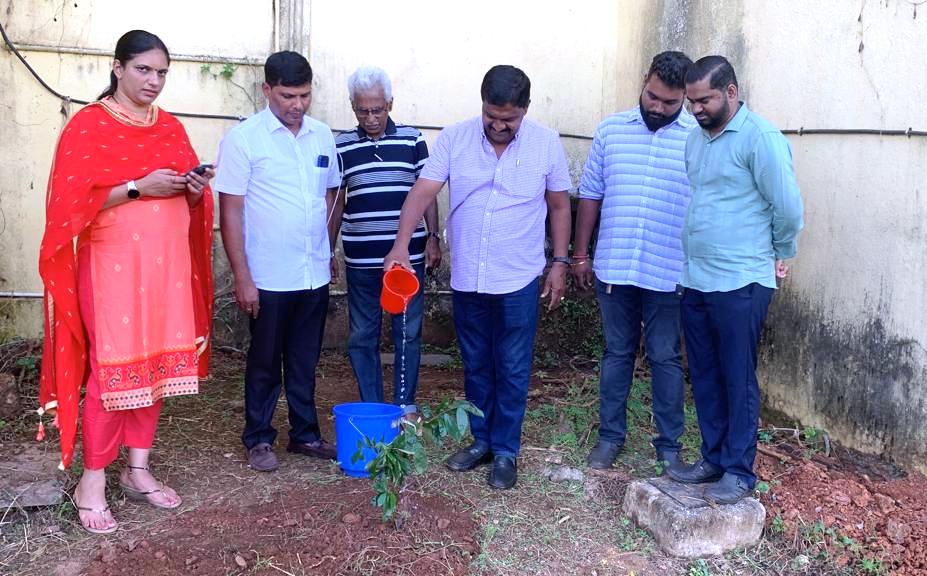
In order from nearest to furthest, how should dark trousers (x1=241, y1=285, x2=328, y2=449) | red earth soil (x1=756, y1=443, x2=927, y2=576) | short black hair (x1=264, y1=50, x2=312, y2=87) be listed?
red earth soil (x1=756, y1=443, x2=927, y2=576)
short black hair (x1=264, y1=50, x2=312, y2=87)
dark trousers (x1=241, y1=285, x2=328, y2=449)

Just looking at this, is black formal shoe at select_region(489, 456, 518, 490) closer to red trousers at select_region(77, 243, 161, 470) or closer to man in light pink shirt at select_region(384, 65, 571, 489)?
man in light pink shirt at select_region(384, 65, 571, 489)

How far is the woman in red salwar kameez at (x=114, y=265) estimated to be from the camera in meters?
3.53

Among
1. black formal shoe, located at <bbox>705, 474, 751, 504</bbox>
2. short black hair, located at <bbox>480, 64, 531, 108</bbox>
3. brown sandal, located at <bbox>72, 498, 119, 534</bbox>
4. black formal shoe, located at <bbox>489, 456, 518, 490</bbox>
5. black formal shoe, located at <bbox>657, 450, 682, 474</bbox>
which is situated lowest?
brown sandal, located at <bbox>72, 498, 119, 534</bbox>

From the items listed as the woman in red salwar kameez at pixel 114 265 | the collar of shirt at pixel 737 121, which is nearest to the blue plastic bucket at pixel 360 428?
the woman in red salwar kameez at pixel 114 265

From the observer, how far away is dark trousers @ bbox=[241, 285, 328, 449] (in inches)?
165

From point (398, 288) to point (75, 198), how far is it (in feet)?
4.71

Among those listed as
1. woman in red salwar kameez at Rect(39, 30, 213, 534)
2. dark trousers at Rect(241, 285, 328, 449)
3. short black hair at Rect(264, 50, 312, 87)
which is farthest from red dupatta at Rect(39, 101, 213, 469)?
dark trousers at Rect(241, 285, 328, 449)

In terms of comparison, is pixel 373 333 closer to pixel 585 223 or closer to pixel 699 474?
pixel 585 223

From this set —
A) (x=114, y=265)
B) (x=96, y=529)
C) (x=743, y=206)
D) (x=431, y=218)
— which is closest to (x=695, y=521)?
(x=743, y=206)

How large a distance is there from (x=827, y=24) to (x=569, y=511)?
2759 millimetres

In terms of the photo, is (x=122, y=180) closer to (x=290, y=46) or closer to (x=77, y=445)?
(x=77, y=445)

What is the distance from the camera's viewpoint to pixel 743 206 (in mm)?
3619

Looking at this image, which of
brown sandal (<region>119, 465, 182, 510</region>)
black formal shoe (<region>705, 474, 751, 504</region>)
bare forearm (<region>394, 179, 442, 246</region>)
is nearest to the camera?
black formal shoe (<region>705, 474, 751, 504</region>)

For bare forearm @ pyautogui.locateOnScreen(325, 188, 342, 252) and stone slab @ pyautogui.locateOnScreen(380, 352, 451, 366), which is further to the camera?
stone slab @ pyautogui.locateOnScreen(380, 352, 451, 366)
